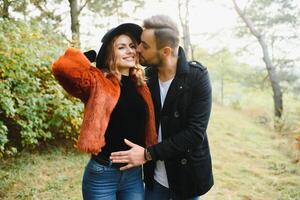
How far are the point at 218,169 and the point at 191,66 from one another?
4.62 m

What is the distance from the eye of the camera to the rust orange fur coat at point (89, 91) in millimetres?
2230

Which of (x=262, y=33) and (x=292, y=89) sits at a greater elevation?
(x=262, y=33)

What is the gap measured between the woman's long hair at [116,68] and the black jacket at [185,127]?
0.31 feet

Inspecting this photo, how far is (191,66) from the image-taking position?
97.0 inches

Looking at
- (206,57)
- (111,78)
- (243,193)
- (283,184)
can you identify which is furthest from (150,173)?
(206,57)

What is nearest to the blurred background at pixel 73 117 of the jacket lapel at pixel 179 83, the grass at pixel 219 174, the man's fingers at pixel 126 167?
the grass at pixel 219 174

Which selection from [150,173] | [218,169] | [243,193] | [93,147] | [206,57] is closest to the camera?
[93,147]

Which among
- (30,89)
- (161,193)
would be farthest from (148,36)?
(30,89)

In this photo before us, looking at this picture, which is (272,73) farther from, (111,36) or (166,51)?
(111,36)

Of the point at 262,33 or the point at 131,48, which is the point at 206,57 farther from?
the point at 131,48

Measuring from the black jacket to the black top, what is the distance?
13 cm

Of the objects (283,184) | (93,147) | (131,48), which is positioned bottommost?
(283,184)

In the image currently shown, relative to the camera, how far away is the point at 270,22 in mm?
14102

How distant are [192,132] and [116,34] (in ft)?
2.76
